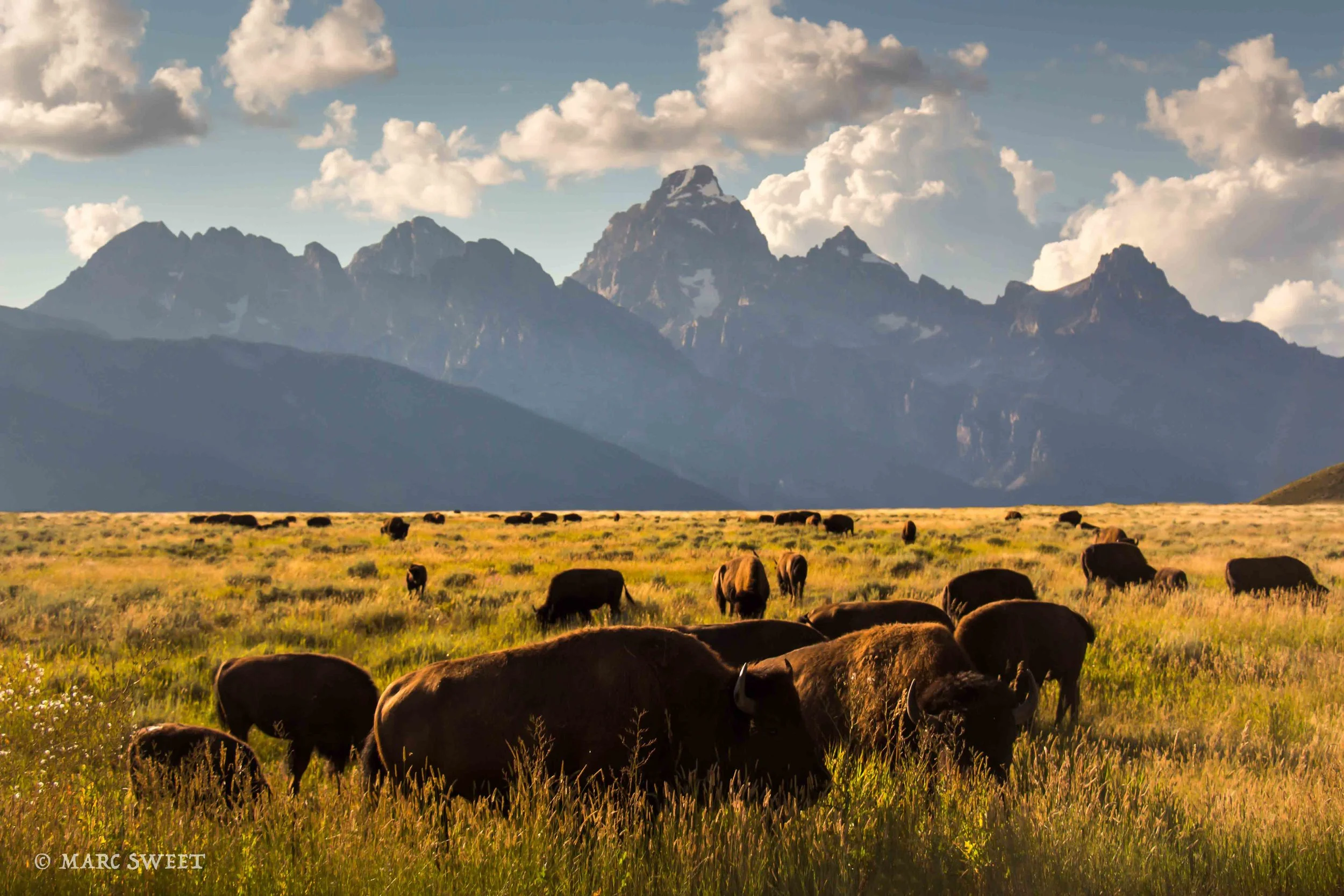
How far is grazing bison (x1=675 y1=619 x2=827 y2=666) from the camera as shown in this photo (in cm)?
793

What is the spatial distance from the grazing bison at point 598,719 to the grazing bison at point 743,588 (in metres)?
8.39

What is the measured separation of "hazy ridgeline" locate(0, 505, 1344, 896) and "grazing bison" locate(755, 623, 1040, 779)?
366 mm

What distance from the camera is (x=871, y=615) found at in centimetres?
956

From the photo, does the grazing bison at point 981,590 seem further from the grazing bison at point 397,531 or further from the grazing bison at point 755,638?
the grazing bison at point 397,531

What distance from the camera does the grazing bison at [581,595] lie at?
47.3 ft

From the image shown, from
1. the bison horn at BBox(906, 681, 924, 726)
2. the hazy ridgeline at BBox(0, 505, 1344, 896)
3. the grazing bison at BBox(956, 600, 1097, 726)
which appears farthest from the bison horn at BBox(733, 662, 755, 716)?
the grazing bison at BBox(956, 600, 1097, 726)

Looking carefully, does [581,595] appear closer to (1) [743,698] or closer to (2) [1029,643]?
(2) [1029,643]

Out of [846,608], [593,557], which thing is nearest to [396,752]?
[846,608]

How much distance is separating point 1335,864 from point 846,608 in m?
5.80

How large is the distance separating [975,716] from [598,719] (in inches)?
113

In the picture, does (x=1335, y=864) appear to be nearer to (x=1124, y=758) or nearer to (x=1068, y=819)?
(x=1068, y=819)

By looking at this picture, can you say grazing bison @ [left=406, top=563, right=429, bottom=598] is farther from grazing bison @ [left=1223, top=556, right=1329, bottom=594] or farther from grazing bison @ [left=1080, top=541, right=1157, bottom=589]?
grazing bison @ [left=1223, top=556, right=1329, bottom=594]

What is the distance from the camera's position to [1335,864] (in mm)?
4121

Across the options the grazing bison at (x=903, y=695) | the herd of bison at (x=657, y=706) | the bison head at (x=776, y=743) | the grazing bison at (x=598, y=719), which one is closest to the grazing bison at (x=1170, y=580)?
the herd of bison at (x=657, y=706)
